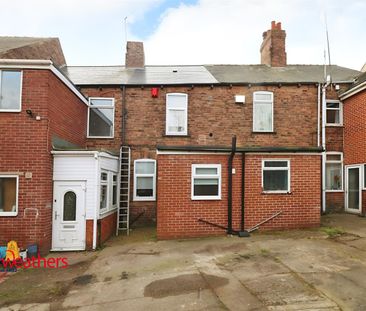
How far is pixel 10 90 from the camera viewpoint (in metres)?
9.41

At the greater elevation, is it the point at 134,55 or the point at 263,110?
the point at 134,55

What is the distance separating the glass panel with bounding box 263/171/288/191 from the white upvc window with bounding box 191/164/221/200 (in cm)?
165

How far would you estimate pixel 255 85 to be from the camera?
13984 millimetres

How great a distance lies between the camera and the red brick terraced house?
9281 millimetres

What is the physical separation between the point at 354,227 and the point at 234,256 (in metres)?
5.24

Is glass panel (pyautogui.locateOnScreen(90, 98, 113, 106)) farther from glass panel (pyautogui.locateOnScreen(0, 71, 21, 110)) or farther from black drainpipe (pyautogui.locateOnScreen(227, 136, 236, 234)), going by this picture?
black drainpipe (pyautogui.locateOnScreen(227, 136, 236, 234))

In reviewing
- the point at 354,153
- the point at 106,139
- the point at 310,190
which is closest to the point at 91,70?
the point at 106,139

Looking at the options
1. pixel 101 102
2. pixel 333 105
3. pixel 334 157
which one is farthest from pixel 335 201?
pixel 101 102

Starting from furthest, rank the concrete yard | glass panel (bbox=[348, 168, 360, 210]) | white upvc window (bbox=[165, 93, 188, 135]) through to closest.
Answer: white upvc window (bbox=[165, 93, 188, 135]), glass panel (bbox=[348, 168, 360, 210]), the concrete yard

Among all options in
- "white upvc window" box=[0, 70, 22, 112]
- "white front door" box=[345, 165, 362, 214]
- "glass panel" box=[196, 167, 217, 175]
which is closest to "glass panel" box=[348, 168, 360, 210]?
"white front door" box=[345, 165, 362, 214]

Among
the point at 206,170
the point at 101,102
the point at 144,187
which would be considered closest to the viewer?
the point at 206,170

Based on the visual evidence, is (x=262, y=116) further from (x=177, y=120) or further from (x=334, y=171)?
(x=334, y=171)

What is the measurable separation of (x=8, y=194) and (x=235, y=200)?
23.1 feet

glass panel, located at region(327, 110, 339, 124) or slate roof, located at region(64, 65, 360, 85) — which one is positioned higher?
slate roof, located at region(64, 65, 360, 85)
